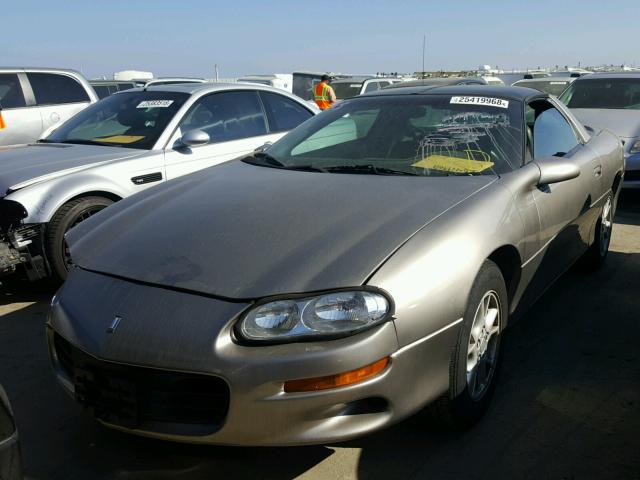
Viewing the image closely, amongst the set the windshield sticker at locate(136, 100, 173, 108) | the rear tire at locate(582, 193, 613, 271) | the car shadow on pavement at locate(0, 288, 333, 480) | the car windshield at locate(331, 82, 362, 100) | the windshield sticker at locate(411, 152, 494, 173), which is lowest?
the car shadow on pavement at locate(0, 288, 333, 480)

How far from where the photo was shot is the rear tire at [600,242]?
434cm

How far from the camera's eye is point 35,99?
8.06 metres

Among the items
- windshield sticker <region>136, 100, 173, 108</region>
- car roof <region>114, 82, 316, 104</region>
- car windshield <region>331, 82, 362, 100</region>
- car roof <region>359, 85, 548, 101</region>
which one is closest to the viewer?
car roof <region>359, 85, 548, 101</region>

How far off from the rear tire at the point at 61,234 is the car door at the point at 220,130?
2.68 ft

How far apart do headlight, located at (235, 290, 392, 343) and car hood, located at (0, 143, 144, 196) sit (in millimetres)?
2804

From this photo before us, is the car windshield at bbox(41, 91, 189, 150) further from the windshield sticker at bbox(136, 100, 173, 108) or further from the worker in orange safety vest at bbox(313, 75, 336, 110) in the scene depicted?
the worker in orange safety vest at bbox(313, 75, 336, 110)

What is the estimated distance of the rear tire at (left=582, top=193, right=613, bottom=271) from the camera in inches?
171

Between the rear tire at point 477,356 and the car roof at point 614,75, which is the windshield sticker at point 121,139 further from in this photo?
the car roof at point 614,75

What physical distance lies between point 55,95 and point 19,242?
503cm

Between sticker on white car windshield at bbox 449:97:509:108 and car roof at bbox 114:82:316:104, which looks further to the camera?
car roof at bbox 114:82:316:104

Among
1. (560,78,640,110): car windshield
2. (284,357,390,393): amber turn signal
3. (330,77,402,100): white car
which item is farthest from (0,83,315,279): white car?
(330,77,402,100): white car

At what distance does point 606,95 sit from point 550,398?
6.72 metres

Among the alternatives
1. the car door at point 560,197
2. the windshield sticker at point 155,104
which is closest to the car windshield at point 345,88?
the windshield sticker at point 155,104

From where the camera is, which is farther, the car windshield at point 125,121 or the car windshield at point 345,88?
the car windshield at point 345,88
